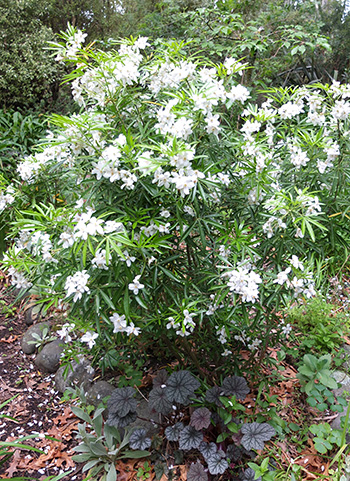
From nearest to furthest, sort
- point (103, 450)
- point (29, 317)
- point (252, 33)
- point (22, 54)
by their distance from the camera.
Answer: point (103, 450) → point (29, 317) → point (252, 33) → point (22, 54)

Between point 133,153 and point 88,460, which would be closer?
point 133,153

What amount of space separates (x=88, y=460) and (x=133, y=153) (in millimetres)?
1827

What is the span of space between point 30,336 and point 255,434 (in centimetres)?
215

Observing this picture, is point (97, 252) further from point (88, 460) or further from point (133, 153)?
point (88, 460)

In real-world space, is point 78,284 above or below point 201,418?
above

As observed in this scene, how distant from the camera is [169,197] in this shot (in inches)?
71.1

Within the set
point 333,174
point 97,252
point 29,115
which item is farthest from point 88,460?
point 29,115

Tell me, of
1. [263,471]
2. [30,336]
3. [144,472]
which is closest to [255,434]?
[263,471]

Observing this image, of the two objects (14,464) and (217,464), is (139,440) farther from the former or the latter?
(14,464)

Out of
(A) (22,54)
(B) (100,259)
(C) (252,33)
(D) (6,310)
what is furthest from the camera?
(A) (22,54)

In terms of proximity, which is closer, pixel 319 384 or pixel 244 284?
pixel 244 284

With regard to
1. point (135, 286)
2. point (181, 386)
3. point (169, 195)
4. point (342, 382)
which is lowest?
point (342, 382)

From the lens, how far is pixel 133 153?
1.67 m

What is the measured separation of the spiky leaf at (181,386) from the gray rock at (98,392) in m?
0.68
